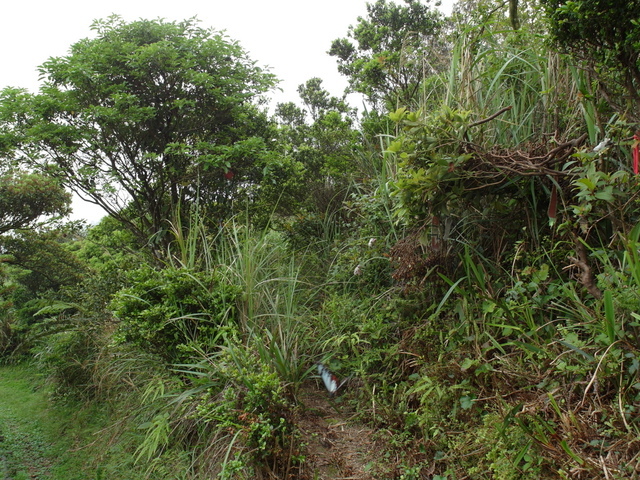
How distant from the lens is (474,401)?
222cm

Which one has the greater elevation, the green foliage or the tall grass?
the tall grass

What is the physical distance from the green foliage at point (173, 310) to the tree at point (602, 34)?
2.73m

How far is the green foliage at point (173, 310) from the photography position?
10.4 feet

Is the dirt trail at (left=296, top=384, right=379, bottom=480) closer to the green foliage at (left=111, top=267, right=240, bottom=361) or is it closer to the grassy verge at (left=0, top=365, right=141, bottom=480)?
the green foliage at (left=111, top=267, right=240, bottom=361)

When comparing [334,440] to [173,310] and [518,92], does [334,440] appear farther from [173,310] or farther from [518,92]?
[518,92]

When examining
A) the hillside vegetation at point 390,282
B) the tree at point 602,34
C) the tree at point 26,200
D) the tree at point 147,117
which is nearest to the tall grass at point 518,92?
the hillside vegetation at point 390,282

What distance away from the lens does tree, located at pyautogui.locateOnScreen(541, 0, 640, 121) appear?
6.39ft

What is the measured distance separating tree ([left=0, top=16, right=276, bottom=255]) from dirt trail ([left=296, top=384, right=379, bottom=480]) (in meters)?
2.80

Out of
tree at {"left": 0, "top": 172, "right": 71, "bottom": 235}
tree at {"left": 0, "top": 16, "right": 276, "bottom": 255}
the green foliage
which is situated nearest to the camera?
the green foliage

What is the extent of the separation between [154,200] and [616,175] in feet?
15.2

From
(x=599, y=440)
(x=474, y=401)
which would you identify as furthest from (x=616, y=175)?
(x=474, y=401)

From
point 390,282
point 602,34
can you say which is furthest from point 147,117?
point 602,34

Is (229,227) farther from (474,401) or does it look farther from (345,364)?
(474,401)

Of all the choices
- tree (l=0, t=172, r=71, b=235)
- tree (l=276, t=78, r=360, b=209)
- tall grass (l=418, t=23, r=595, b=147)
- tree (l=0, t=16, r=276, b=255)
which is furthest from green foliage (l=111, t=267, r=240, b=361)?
tree (l=0, t=172, r=71, b=235)
